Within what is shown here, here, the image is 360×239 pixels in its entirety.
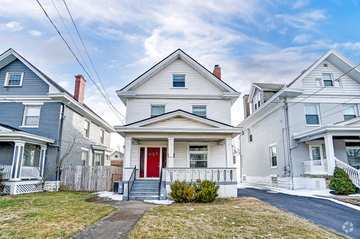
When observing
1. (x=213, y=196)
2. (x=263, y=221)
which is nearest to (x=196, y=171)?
(x=213, y=196)

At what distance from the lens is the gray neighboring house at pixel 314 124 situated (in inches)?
599

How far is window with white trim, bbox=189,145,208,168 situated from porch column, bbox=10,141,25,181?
10.1m

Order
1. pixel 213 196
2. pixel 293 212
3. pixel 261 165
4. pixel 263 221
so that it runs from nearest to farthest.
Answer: pixel 263 221 < pixel 293 212 < pixel 213 196 < pixel 261 165

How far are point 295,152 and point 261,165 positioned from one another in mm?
5370

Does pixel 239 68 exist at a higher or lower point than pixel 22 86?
higher

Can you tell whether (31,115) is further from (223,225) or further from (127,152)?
(223,225)

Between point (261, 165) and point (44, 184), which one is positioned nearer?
point (44, 184)

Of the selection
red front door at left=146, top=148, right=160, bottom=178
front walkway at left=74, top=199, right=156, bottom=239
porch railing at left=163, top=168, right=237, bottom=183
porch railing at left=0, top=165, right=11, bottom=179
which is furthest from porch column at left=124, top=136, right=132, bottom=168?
porch railing at left=0, top=165, right=11, bottom=179

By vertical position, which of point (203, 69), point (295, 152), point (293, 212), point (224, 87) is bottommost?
point (293, 212)

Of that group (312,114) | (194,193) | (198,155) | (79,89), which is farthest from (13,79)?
(312,114)

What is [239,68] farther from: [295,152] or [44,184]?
[44,184]

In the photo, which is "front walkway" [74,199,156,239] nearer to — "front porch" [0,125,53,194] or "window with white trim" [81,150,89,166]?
"front porch" [0,125,53,194]

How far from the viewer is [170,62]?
55.8 feet

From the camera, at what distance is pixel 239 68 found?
20.1 metres
